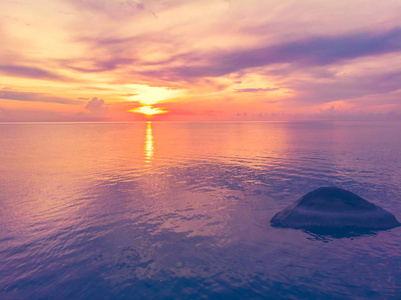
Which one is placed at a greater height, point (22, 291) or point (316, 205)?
point (316, 205)

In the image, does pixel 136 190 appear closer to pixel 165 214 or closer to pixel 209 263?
pixel 165 214

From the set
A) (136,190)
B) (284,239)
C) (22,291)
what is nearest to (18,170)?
(136,190)

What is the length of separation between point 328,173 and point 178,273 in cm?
3381

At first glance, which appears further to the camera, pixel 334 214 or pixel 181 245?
pixel 334 214

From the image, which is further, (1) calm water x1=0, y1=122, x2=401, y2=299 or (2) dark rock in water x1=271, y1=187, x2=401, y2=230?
(2) dark rock in water x1=271, y1=187, x2=401, y2=230

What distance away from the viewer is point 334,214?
20484 millimetres

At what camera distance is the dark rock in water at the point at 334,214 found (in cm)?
2005

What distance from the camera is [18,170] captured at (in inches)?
1753

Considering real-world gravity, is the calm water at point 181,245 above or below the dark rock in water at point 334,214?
below

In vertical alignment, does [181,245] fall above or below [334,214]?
below

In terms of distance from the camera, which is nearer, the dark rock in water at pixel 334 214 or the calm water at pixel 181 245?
the calm water at pixel 181 245

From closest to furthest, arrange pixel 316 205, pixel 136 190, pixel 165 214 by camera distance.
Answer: pixel 316 205 → pixel 165 214 → pixel 136 190

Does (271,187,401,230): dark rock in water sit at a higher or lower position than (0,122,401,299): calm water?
higher

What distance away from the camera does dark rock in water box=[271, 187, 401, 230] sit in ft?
65.8
